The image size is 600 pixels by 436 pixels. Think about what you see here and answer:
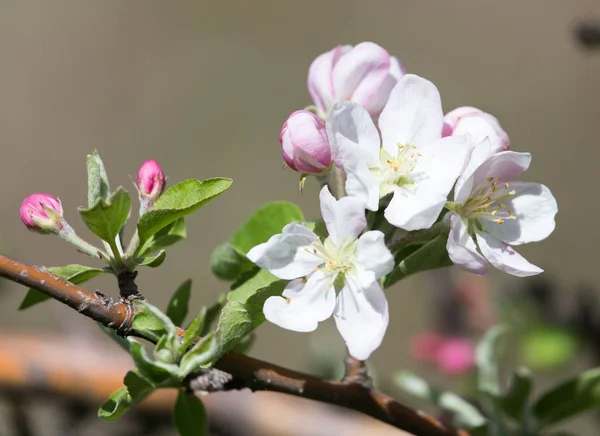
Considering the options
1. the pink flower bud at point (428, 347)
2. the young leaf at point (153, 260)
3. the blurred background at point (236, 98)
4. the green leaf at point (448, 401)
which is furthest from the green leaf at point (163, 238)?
the blurred background at point (236, 98)

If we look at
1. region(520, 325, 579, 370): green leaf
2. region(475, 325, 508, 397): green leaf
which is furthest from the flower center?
region(520, 325, 579, 370): green leaf

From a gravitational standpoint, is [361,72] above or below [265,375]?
above

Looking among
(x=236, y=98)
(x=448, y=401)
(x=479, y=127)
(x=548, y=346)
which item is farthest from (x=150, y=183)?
(x=236, y=98)

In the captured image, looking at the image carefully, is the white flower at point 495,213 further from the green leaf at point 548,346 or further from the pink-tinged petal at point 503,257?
the green leaf at point 548,346

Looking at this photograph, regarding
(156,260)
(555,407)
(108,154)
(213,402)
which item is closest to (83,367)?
(213,402)

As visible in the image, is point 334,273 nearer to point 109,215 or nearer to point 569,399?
point 109,215

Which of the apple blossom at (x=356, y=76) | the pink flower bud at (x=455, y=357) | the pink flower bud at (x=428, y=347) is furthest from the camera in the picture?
the pink flower bud at (x=428, y=347)
